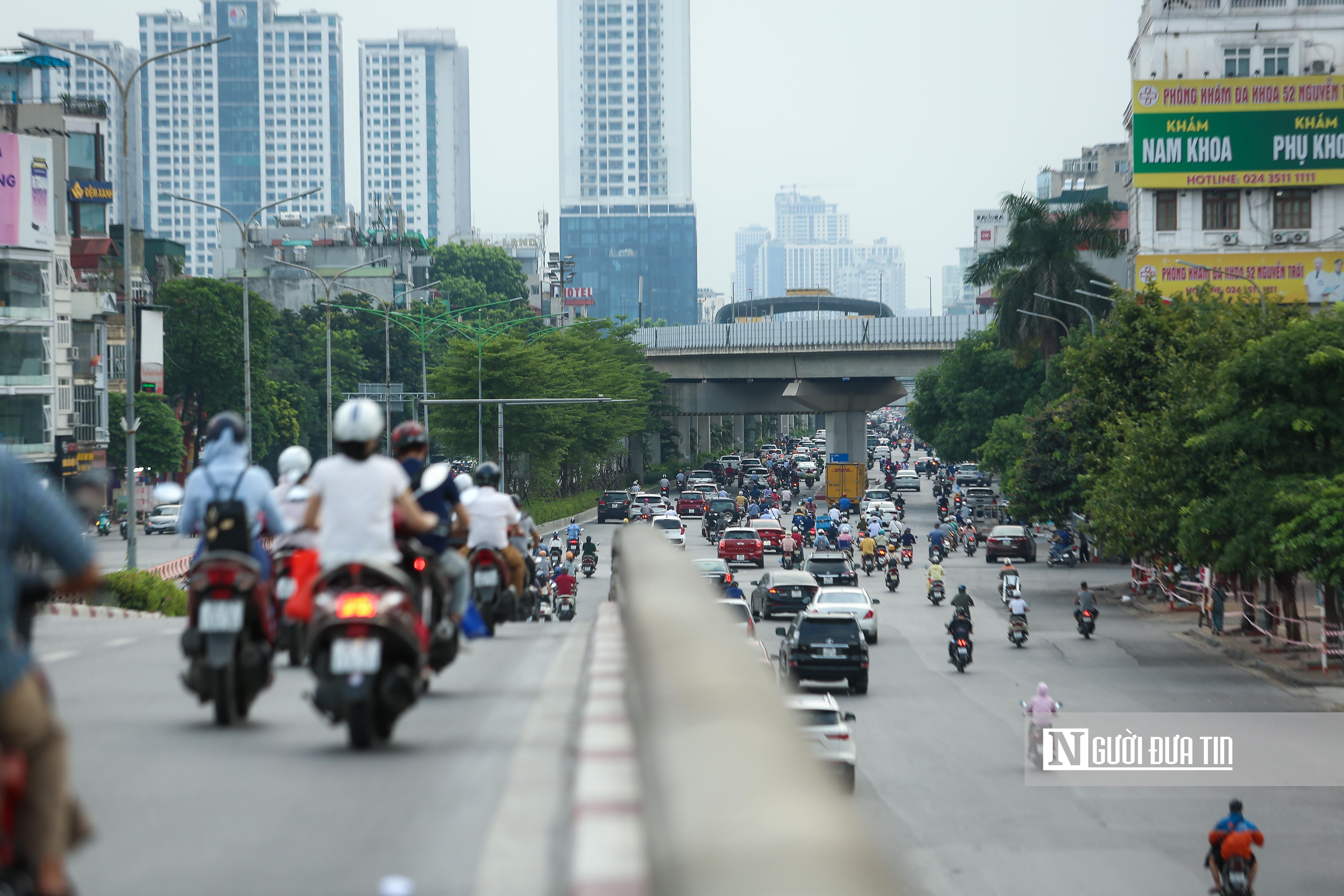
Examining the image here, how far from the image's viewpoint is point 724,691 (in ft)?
12.1

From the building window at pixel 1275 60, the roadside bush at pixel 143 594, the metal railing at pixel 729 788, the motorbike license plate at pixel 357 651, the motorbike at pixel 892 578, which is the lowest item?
the motorbike at pixel 892 578

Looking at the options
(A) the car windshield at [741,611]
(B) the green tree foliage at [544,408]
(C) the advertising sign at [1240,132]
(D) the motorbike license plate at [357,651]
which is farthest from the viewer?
(B) the green tree foliage at [544,408]

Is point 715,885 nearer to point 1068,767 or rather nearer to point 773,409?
point 1068,767

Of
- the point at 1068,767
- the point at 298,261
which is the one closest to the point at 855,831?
the point at 1068,767

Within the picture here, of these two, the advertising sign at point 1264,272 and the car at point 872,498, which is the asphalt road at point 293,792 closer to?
the advertising sign at point 1264,272

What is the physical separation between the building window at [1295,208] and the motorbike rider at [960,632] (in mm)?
37116

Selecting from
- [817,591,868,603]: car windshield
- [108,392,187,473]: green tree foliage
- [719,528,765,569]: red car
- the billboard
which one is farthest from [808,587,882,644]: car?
[108,392,187,473]: green tree foliage

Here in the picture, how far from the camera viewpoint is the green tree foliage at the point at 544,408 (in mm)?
65000

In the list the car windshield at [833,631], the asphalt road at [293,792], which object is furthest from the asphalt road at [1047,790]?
the asphalt road at [293,792]

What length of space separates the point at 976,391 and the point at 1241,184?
17648 mm

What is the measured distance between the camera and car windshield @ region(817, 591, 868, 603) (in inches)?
1238

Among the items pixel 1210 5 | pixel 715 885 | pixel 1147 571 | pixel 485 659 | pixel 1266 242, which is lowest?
pixel 1147 571

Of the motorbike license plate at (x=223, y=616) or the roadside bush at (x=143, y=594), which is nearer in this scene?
the motorbike license plate at (x=223, y=616)

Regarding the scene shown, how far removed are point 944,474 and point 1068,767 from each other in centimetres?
8188
